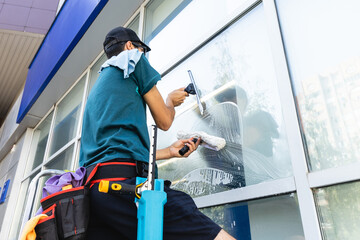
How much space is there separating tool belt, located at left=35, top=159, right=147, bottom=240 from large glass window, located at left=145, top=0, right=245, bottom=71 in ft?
3.74

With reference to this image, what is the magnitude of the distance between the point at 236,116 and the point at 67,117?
326 centimetres

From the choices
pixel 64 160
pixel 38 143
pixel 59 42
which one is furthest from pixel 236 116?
pixel 38 143

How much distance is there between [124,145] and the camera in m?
0.99

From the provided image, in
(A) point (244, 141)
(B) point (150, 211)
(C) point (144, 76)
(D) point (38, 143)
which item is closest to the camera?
(B) point (150, 211)

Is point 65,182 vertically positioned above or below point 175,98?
below

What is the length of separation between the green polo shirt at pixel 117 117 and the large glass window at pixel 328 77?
0.60 metres

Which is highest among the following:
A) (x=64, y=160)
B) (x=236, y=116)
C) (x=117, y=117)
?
(x=64, y=160)

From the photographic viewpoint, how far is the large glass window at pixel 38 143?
199 inches

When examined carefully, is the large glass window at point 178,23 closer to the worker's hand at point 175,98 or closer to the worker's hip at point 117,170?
the worker's hand at point 175,98

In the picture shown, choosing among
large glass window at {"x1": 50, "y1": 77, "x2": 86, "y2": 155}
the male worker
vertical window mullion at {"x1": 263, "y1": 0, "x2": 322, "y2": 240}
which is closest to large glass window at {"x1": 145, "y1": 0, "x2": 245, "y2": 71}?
vertical window mullion at {"x1": 263, "y1": 0, "x2": 322, "y2": 240}

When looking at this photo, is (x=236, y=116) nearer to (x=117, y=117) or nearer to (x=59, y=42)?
(x=117, y=117)

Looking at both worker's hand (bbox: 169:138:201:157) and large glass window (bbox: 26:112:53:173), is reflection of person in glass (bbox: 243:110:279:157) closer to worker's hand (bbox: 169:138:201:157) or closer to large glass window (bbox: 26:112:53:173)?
worker's hand (bbox: 169:138:201:157)

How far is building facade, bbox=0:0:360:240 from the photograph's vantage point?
100 cm

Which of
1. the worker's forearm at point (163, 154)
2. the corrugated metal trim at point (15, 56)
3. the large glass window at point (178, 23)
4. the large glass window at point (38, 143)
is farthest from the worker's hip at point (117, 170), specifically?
the corrugated metal trim at point (15, 56)
